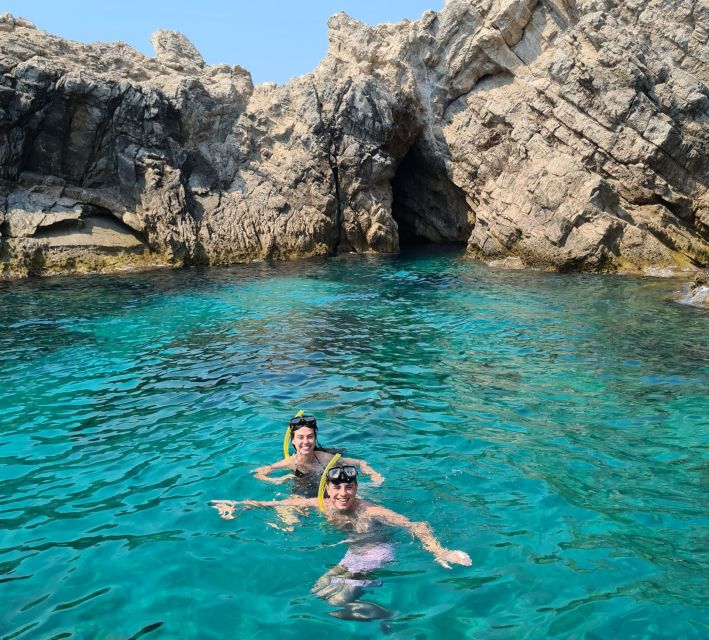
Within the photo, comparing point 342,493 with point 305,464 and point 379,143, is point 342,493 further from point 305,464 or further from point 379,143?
point 379,143

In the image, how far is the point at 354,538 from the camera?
6688 millimetres

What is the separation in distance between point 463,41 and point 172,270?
19.6 meters

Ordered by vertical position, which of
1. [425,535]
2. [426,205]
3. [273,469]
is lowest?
[425,535]

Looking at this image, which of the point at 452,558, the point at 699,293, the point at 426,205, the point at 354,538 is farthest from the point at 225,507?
the point at 426,205

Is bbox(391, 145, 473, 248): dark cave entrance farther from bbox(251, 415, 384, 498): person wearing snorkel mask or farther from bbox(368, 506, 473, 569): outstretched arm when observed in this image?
bbox(368, 506, 473, 569): outstretched arm

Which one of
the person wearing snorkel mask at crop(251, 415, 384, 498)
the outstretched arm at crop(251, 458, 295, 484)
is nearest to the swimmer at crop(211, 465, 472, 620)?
the person wearing snorkel mask at crop(251, 415, 384, 498)

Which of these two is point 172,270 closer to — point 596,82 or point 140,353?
point 140,353

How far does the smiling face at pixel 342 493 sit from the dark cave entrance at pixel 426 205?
2934cm

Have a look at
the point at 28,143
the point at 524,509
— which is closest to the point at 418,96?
the point at 28,143

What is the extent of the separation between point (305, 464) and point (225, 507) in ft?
4.12

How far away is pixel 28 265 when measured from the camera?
24.8m

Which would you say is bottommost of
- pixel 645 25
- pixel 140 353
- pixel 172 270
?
pixel 140 353

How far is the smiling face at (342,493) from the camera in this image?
6.75m

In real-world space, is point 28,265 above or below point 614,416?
above
